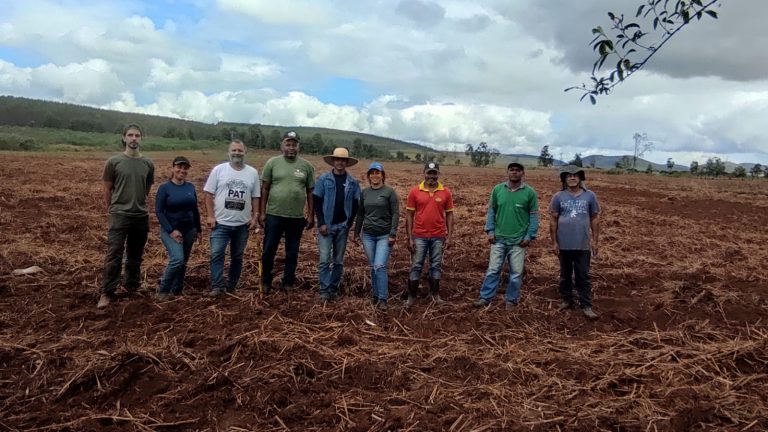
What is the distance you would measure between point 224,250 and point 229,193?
634 millimetres

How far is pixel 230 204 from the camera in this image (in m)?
6.14

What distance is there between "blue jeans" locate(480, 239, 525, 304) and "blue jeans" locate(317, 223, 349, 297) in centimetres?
170

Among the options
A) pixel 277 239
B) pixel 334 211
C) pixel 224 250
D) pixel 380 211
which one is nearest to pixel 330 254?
pixel 334 211

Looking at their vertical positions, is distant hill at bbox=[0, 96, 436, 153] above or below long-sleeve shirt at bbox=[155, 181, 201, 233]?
above

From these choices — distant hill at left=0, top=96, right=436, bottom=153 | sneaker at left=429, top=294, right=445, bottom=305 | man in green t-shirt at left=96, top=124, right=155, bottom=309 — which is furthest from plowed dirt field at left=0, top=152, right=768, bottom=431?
distant hill at left=0, top=96, right=436, bottom=153

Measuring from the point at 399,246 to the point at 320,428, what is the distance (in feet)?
21.6

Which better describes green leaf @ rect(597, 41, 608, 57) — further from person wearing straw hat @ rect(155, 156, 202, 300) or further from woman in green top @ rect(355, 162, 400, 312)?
person wearing straw hat @ rect(155, 156, 202, 300)

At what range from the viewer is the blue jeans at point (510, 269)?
20.8ft

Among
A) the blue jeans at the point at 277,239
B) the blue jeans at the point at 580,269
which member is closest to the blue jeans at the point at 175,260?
the blue jeans at the point at 277,239

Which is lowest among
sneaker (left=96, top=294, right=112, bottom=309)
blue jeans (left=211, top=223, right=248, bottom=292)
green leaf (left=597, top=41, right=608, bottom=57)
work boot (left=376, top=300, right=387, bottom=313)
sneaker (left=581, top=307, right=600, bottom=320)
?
sneaker (left=96, top=294, right=112, bottom=309)

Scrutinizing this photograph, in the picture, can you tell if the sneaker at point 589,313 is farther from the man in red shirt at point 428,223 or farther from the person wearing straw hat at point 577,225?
the man in red shirt at point 428,223

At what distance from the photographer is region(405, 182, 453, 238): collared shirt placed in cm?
642

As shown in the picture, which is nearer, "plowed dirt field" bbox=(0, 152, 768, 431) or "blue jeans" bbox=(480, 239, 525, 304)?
"plowed dirt field" bbox=(0, 152, 768, 431)

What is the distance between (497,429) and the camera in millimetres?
3641
